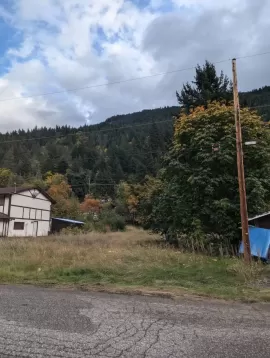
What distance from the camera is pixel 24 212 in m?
54.3

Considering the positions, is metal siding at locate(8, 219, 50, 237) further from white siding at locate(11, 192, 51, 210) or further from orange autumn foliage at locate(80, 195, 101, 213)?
orange autumn foliage at locate(80, 195, 101, 213)

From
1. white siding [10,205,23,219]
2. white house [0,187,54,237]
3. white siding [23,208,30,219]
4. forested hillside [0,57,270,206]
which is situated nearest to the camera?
white house [0,187,54,237]

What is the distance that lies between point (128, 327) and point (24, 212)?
5147 centimetres

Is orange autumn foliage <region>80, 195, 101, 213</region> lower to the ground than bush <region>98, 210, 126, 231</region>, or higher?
higher

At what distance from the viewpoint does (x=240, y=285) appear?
400 inches

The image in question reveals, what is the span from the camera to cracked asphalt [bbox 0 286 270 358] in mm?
4617

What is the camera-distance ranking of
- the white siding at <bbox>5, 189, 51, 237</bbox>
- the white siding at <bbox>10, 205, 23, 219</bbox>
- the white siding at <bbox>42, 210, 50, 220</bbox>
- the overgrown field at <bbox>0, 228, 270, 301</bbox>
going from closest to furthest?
the overgrown field at <bbox>0, 228, 270, 301</bbox> → the white siding at <bbox>10, 205, 23, 219</bbox> → the white siding at <bbox>5, 189, 51, 237</bbox> → the white siding at <bbox>42, 210, 50, 220</bbox>

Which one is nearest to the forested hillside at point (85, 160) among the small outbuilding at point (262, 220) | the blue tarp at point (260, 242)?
the small outbuilding at point (262, 220)

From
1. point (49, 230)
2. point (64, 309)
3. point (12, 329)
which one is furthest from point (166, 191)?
point (49, 230)

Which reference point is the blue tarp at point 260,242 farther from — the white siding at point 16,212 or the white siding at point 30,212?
the white siding at point 16,212

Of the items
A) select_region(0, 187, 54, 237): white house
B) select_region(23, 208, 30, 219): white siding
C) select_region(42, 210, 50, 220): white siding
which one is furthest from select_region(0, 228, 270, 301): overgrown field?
select_region(42, 210, 50, 220): white siding

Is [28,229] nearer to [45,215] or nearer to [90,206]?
[45,215]

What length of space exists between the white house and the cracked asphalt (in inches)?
1794

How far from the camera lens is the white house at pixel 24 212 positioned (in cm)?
5100
